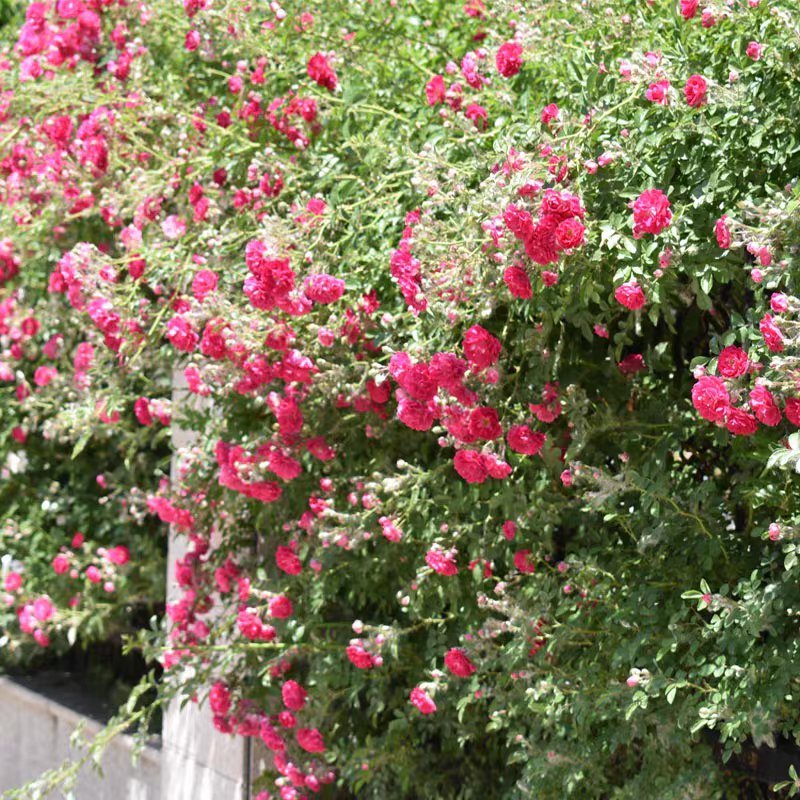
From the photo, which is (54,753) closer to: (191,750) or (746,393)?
(191,750)

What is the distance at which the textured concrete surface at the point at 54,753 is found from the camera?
4.75 metres

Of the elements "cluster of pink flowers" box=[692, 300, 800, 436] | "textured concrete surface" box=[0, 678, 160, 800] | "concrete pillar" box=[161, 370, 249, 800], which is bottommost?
"textured concrete surface" box=[0, 678, 160, 800]

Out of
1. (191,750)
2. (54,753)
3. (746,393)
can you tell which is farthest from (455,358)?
(54,753)

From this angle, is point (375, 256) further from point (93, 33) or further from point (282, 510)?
point (93, 33)

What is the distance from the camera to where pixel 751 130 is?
248 centimetres

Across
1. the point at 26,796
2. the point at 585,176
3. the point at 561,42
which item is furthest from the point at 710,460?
the point at 26,796

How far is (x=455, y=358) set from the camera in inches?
108

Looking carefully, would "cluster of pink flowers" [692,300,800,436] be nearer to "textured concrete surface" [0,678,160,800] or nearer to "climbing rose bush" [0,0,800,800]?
"climbing rose bush" [0,0,800,800]

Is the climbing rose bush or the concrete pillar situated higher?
the climbing rose bush

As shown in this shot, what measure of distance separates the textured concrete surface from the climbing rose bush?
Answer: 0.71 m

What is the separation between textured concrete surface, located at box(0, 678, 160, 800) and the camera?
475 centimetres

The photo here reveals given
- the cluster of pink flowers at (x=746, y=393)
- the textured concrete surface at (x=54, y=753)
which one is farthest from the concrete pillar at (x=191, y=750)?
the cluster of pink flowers at (x=746, y=393)

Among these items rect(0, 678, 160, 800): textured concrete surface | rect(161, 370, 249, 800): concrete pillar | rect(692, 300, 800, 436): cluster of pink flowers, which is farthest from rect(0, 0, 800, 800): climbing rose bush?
rect(0, 678, 160, 800): textured concrete surface

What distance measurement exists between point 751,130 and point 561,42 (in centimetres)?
62
